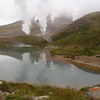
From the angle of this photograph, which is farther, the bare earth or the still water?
the bare earth

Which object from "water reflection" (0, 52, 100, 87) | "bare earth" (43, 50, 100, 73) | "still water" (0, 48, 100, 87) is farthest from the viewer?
"bare earth" (43, 50, 100, 73)

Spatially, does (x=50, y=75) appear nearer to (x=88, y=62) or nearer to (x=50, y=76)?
(x=50, y=76)

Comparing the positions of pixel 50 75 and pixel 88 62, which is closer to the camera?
pixel 50 75

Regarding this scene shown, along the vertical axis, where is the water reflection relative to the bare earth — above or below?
below

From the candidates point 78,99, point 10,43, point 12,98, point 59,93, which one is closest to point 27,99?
point 12,98

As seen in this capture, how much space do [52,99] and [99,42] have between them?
327ft

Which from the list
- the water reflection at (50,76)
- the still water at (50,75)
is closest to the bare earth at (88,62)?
the still water at (50,75)

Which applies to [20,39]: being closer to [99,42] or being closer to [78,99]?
[99,42]

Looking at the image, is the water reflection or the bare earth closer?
the water reflection

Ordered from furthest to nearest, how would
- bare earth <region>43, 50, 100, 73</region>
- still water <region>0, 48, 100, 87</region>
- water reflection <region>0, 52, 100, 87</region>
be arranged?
bare earth <region>43, 50, 100, 73</region>
water reflection <region>0, 52, 100, 87</region>
still water <region>0, 48, 100, 87</region>

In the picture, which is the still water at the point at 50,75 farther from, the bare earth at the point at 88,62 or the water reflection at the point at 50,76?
the bare earth at the point at 88,62

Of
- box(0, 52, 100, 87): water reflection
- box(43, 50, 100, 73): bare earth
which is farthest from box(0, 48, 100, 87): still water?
box(43, 50, 100, 73): bare earth

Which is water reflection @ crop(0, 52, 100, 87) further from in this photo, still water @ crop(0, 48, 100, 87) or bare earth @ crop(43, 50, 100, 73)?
bare earth @ crop(43, 50, 100, 73)

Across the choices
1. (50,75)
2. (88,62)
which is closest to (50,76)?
(50,75)
